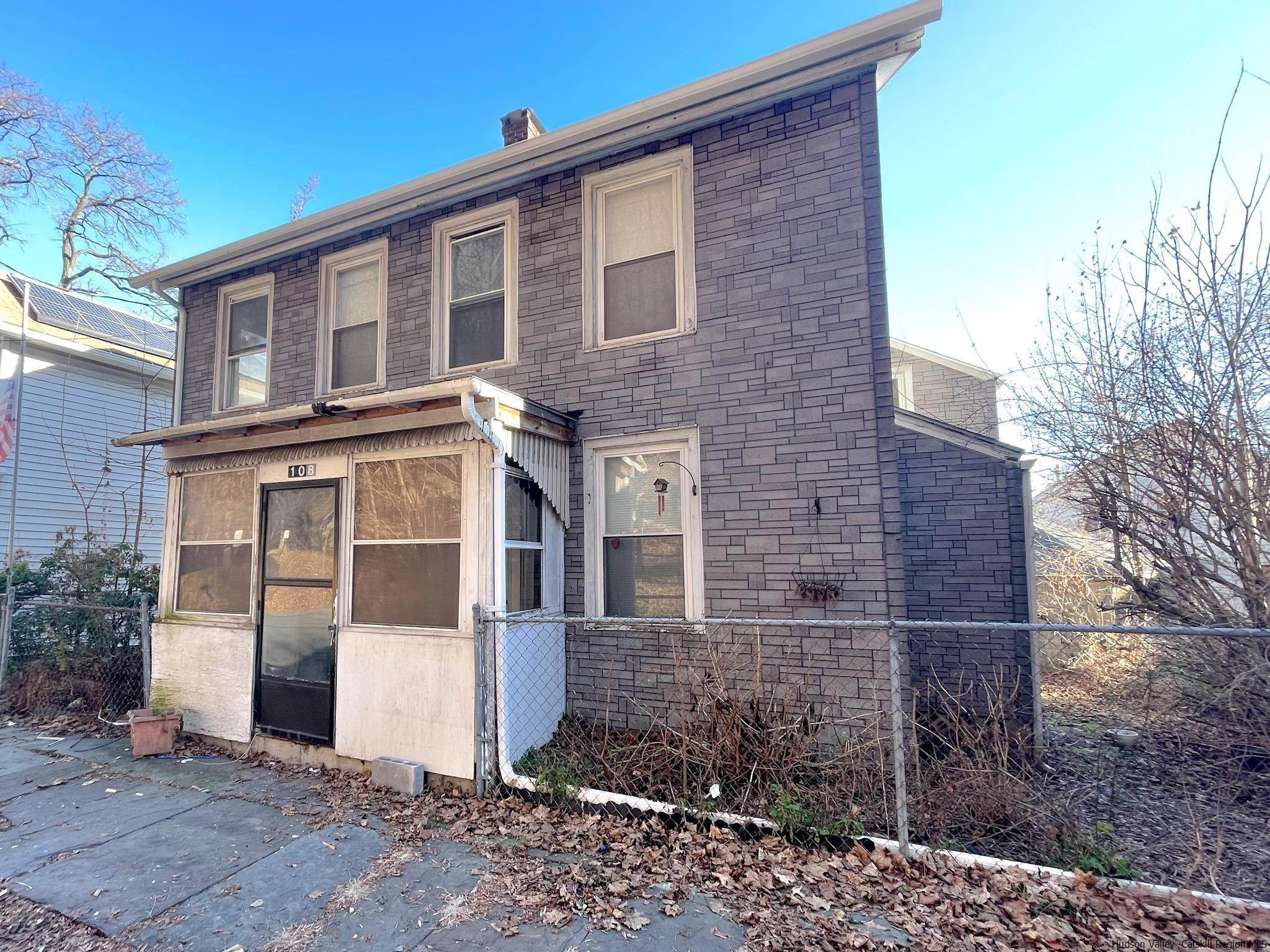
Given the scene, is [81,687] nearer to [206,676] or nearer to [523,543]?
[206,676]

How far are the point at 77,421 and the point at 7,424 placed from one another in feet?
5.78

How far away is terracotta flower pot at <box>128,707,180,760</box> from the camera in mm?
5422

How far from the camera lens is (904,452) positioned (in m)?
5.68

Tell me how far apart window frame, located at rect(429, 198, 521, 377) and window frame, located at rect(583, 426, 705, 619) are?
56.8 inches

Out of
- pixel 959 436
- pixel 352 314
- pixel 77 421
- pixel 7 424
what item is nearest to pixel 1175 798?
pixel 959 436

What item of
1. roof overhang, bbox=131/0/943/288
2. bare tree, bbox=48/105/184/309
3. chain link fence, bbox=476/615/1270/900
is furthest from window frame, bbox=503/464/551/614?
bare tree, bbox=48/105/184/309

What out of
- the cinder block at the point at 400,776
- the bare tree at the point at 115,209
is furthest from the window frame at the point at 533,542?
the bare tree at the point at 115,209

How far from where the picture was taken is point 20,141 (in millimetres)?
12062

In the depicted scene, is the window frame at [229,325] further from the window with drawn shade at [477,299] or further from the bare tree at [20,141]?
the bare tree at [20,141]

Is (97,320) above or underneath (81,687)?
above

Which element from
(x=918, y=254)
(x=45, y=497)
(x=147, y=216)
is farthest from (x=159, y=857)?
(x=147, y=216)

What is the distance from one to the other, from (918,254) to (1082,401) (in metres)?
2.63

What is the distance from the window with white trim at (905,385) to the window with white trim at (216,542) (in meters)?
9.63

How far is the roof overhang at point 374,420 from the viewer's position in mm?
4445
